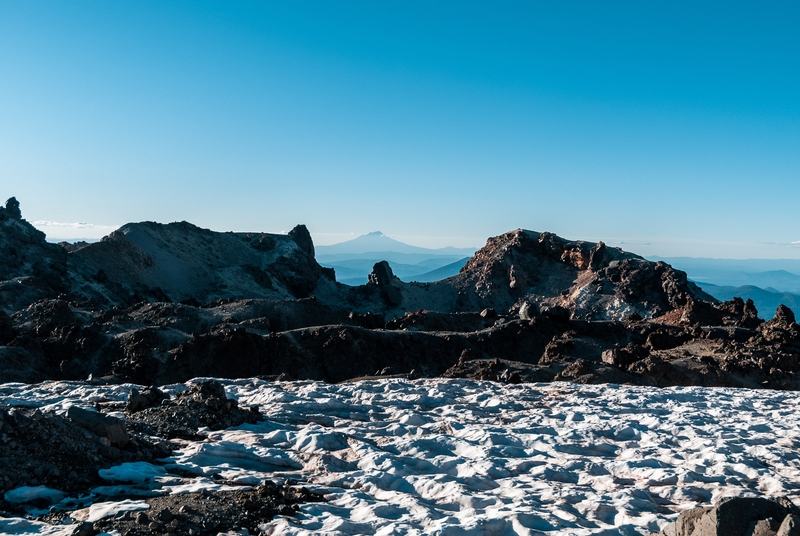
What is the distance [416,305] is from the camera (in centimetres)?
4575

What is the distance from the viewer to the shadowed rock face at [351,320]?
19.0 meters

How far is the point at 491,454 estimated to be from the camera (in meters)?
8.38

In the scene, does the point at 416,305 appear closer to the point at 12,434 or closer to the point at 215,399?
the point at 215,399

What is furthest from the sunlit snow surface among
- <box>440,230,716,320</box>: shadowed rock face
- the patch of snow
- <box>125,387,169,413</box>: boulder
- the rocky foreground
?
<box>440,230,716,320</box>: shadowed rock face

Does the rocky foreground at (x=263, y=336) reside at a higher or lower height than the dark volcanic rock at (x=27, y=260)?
lower

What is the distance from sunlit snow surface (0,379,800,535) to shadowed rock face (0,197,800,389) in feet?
11.7

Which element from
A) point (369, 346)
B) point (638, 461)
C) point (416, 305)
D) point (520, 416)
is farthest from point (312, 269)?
point (638, 461)

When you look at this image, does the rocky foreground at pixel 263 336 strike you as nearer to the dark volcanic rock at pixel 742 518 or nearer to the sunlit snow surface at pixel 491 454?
the dark volcanic rock at pixel 742 518

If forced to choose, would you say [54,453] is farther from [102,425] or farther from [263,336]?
[263,336]

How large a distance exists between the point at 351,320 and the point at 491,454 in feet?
71.5

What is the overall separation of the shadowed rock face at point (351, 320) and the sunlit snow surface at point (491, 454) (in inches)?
140

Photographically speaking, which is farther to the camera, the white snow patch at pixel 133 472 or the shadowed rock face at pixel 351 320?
the shadowed rock face at pixel 351 320

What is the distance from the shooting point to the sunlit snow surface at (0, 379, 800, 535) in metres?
6.23

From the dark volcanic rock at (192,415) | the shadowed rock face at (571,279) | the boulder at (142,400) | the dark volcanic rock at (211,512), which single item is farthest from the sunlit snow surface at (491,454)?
the shadowed rock face at (571,279)
